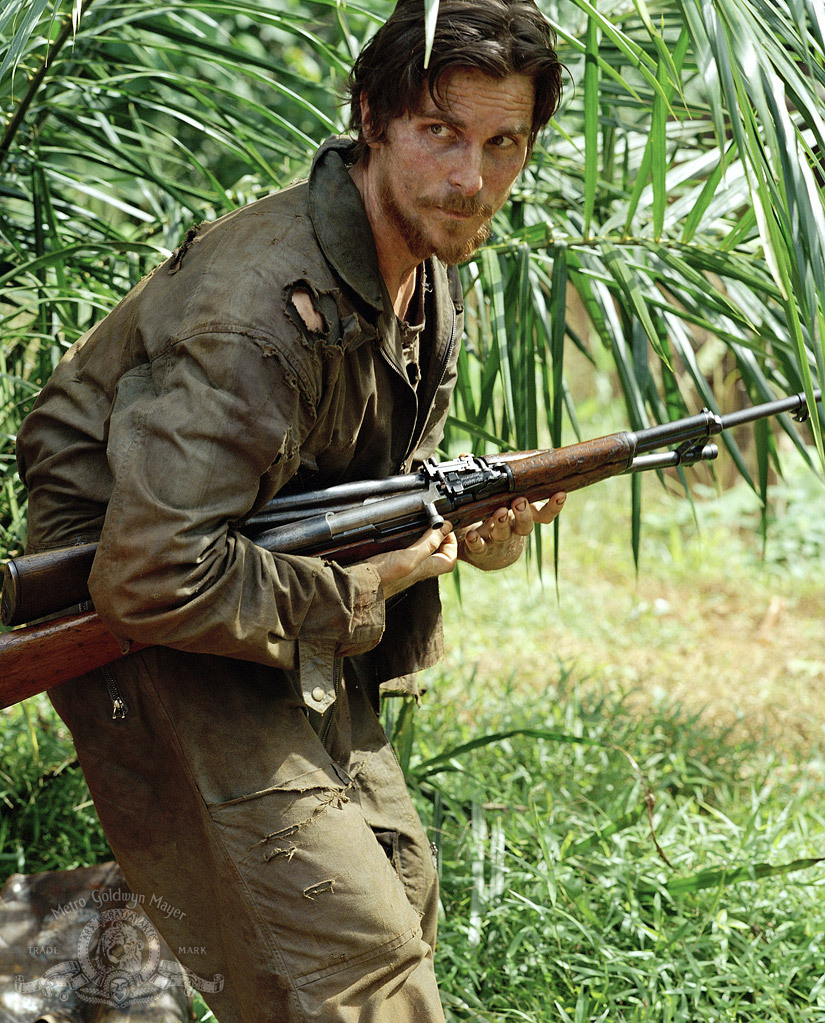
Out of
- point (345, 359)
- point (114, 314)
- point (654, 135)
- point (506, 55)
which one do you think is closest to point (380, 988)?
point (345, 359)

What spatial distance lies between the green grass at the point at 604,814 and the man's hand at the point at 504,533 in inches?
23.3

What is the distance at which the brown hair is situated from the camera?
5.52ft

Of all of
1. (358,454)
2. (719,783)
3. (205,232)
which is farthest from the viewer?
(719,783)

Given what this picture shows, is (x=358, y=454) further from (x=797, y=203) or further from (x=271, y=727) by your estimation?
(x=797, y=203)

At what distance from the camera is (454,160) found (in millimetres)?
1718

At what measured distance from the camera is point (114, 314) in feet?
6.13

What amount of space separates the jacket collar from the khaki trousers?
0.67m

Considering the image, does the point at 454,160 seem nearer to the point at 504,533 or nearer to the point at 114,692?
the point at 504,533

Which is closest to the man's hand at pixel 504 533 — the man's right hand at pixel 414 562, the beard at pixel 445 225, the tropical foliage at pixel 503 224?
the man's right hand at pixel 414 562

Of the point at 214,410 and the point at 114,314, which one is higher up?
the point at 114,314

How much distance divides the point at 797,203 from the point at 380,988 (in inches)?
53.4

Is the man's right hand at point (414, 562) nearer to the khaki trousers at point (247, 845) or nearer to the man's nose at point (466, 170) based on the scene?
the khaki trousers at point (247, 845)

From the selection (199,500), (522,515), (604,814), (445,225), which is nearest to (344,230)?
(445,225)

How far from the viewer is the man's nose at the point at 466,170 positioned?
5.62ft
